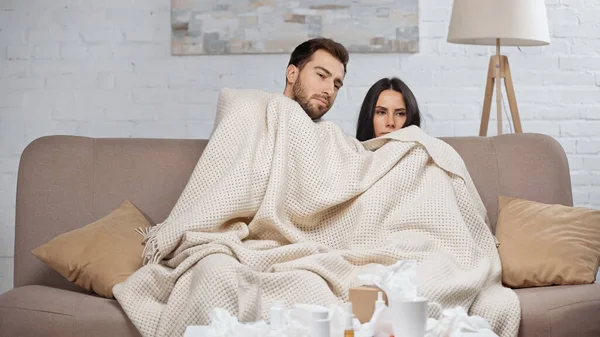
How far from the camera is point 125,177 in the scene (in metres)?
2.66

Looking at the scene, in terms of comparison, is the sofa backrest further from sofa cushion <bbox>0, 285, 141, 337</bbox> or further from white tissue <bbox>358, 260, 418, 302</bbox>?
white tissue <bbox>358, 260, 418, 302</bbox>

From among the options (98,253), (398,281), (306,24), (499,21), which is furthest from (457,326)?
(306,24)

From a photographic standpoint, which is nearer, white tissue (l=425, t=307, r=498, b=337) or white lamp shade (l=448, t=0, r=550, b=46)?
white tissue (l=425, t=307, r=498, b=337)

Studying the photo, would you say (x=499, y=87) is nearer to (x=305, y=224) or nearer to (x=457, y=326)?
(x=305, y=224)

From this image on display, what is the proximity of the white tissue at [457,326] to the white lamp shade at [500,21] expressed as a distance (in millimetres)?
1846

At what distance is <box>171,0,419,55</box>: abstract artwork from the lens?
12.4 feet

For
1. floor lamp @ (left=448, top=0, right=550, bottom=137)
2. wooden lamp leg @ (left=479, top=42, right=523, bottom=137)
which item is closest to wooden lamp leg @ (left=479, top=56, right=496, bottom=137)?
wooden lamp leg @ (left=479, top=42, right=523, bottom=137)

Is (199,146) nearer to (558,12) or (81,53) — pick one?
(81,53)

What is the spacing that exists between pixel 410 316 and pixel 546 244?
117cm

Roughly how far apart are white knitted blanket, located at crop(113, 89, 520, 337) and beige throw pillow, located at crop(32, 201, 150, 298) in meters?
0.07

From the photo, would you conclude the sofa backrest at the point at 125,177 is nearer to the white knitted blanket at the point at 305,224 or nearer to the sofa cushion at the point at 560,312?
the white knitted blanket at the point at 305,224

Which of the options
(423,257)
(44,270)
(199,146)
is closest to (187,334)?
(423,257)

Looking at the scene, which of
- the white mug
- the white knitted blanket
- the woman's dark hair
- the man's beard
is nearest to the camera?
the white mug

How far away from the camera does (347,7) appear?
Answer: 3.78 m
